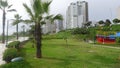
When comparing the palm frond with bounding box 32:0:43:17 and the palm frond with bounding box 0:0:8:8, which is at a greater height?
the palm frond with bounding box 0:0:8:8

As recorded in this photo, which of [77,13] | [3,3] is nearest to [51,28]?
[77,13]

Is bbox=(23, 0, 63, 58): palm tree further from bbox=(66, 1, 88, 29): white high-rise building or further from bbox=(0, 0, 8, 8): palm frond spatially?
bbox=(66, 1, 88, 29): white high-rise building

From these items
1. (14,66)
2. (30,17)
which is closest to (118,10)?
(30,17)

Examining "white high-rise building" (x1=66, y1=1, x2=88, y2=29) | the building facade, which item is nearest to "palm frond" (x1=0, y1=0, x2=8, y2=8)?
the building facade

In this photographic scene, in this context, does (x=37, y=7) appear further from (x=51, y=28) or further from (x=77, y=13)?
(x=77, y=13)

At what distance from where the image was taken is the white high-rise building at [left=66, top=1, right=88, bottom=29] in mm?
146750

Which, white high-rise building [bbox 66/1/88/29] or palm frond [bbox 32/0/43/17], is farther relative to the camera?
white high-rise building [bbox 66/1/88/29]

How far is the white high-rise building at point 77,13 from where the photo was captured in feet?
481

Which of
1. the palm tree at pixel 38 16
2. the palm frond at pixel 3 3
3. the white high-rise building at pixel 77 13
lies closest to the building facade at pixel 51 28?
the palm tree at pixel 38 16

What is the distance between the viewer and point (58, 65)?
19500mm

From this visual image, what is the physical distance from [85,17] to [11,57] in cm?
13356

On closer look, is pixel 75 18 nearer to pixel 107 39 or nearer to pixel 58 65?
pixel 107 39

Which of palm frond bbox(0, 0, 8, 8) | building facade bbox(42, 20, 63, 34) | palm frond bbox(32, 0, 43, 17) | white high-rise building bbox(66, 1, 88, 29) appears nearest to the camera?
palm frond bbox(32, 0, 43, 17)

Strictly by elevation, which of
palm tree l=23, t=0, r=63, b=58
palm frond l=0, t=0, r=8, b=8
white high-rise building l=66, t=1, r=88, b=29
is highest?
white high-rise building l=66, t=1, r=88, b=29
